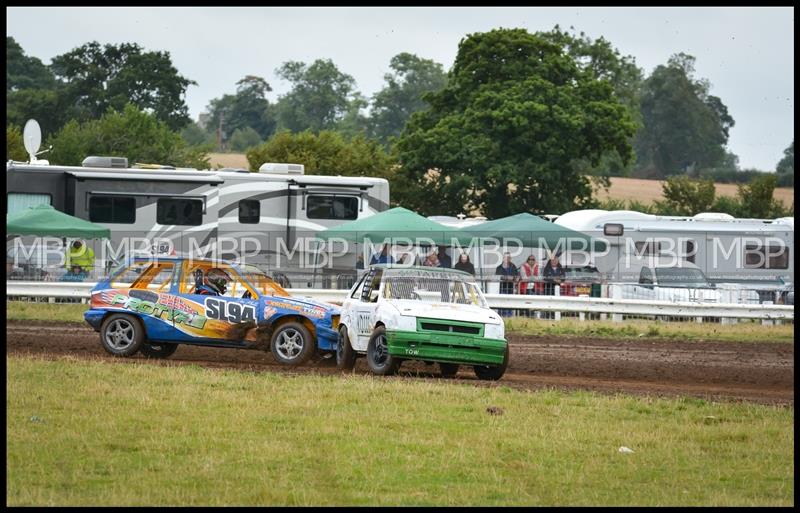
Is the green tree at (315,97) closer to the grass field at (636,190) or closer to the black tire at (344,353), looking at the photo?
the grass field at (636,190)

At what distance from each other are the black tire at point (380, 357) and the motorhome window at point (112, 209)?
16.0m

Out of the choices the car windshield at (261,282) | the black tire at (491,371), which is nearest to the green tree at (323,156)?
the car windshield at (261,282)

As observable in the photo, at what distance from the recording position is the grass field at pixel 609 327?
85.1 feet

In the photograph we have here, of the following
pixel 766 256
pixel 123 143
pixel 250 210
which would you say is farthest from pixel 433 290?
pixel 123 143

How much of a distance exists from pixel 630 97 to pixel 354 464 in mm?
77942

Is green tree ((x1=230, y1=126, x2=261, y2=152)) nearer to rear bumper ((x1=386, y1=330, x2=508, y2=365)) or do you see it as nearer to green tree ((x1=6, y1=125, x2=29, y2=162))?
green tree ((x1=6, y1=125, x2=29, y2=162))

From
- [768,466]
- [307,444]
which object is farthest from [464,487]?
[768,466]

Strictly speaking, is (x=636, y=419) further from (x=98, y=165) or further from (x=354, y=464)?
(x=98, y=165)

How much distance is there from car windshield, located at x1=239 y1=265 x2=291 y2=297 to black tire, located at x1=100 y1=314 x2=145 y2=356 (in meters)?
1.57

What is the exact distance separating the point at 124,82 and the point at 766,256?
58.2 m

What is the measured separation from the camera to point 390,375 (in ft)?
54.2

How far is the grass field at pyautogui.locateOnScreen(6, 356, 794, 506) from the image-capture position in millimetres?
9305

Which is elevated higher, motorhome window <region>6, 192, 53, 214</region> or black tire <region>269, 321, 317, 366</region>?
motorhome window <region>6, 192, 53, 214</region>

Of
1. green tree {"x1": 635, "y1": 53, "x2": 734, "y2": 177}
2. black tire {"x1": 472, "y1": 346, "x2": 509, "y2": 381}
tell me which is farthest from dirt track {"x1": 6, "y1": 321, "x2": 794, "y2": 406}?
green tree {"x1": 635, "y1": 53, "x2": 734, "y2": 177}
